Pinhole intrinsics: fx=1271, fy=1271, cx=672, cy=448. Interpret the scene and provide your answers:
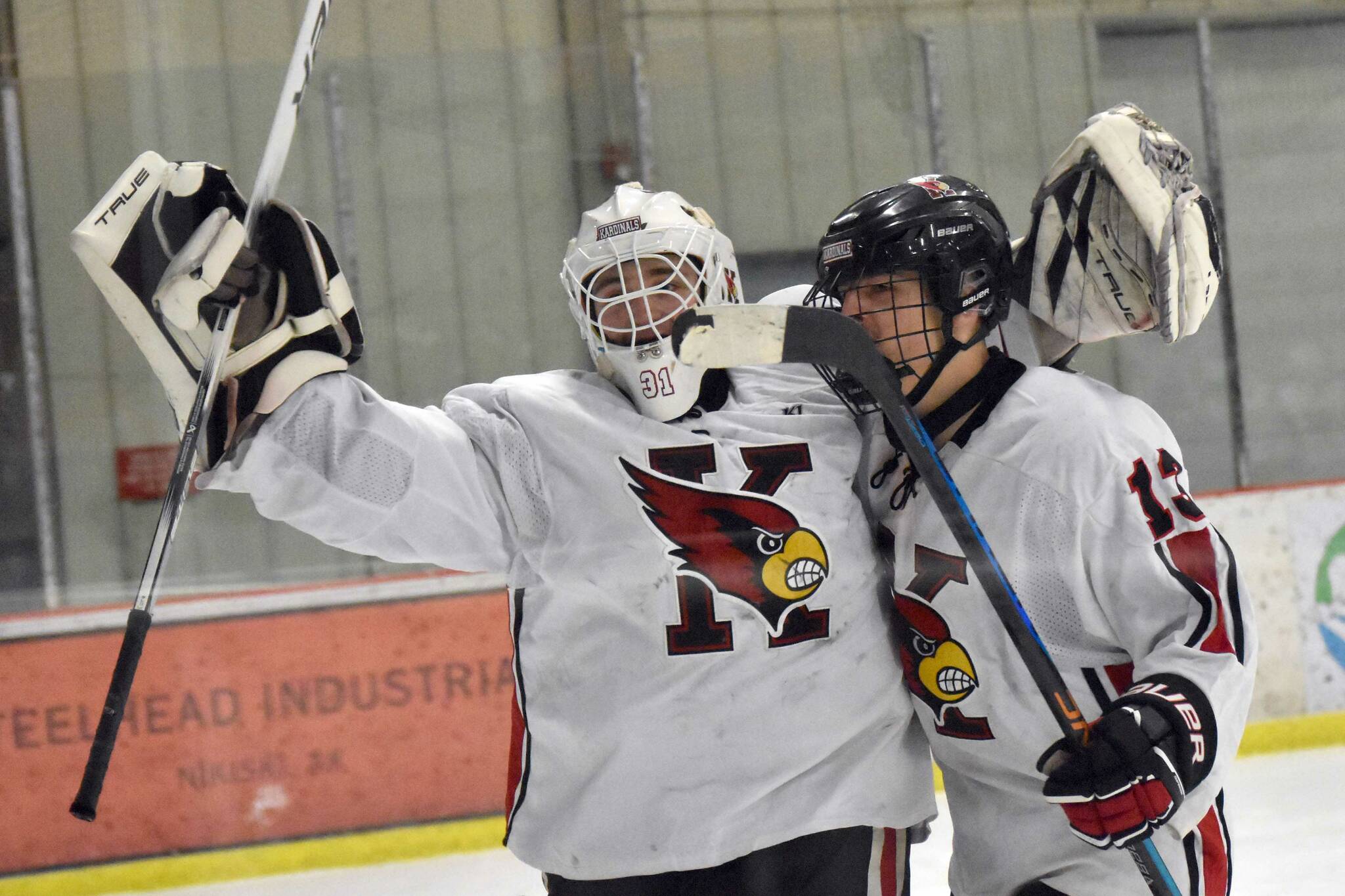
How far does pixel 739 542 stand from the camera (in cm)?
132

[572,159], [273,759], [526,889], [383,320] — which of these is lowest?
[526,889]

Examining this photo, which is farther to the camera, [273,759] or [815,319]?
[273,759]

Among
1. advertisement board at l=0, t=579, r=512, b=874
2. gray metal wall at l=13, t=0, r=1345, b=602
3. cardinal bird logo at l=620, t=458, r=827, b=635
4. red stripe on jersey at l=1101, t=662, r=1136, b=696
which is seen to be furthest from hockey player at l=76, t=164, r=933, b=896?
gray metal wall at l=13, t=0, r=1345, b=602

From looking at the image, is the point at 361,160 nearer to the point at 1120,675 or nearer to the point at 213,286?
the point at 213,286

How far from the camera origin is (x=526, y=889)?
2645 mm

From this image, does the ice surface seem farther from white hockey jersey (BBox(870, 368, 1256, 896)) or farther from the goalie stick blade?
the goalie stick blade

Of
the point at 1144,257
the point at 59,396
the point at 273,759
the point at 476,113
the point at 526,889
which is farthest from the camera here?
the point at 476,113

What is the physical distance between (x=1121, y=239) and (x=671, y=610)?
0.60m

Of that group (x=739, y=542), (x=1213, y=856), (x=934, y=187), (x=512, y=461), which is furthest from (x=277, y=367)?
(x=1213, y=856)

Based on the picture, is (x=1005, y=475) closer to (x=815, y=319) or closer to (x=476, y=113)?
(x=815, y=319)

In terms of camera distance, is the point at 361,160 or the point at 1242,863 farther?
the point at 361,160

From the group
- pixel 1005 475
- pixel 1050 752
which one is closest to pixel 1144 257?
pixel 1005 475

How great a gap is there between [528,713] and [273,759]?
6.20ft

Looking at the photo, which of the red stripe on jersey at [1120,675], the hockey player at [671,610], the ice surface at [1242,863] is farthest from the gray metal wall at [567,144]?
the red stripe on jersey at [1120,675]
